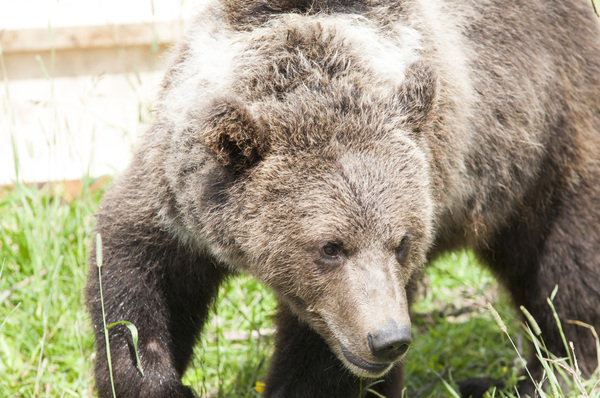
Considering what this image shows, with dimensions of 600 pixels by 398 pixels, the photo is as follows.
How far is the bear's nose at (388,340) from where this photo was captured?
3.21m

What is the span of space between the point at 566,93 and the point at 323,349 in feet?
6.94

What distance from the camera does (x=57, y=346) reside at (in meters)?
4.93

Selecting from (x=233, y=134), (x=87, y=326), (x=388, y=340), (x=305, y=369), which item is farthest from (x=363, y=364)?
(x=87, y=326)

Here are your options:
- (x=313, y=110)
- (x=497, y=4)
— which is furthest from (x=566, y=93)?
(x=313, y=110)

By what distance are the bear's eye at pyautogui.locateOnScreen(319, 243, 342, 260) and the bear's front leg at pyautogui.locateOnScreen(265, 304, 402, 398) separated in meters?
0.75

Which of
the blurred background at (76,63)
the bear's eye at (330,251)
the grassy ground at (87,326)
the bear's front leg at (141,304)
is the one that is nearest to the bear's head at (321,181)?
the bear's eye at (330,251)

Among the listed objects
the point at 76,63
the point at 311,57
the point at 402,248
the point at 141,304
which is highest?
the point at 311,57

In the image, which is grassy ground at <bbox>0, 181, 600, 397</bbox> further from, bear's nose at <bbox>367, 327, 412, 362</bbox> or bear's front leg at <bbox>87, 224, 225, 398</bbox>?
bear's nose at <bbox>367, 327, 412, 362</bbox>

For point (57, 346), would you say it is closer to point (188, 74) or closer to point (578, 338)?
point (188, 74)

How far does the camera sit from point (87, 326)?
4.76 m

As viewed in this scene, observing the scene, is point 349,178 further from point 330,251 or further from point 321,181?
point 330,251

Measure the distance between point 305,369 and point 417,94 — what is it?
1.51m

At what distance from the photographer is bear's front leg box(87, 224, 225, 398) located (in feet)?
13.1

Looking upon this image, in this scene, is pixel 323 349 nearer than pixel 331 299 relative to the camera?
No
